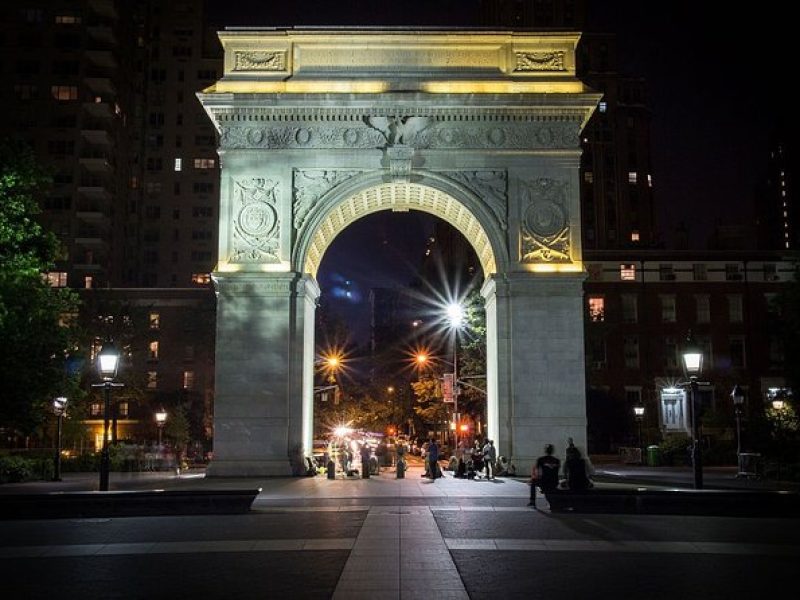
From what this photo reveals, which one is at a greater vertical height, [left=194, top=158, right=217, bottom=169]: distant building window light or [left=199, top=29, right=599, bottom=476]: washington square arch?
[left=194, top=158, right=217, bottom=169]: distant building window light

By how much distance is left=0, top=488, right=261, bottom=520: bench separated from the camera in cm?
1927

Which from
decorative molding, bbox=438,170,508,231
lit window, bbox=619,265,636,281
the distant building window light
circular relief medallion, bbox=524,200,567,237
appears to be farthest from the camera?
the distant building window light

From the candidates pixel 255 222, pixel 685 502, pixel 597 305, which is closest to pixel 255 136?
pixel 255 222

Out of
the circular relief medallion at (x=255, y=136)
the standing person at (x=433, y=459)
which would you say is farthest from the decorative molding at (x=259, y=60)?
the standing person at (x=433, y=459)

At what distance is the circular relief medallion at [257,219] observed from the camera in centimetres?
3500

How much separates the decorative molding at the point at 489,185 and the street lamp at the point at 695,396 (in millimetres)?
10971

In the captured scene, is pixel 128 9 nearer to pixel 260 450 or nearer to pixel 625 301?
pixel 625 301

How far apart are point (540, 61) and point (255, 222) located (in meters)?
13.3

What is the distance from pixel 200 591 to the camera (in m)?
11.0

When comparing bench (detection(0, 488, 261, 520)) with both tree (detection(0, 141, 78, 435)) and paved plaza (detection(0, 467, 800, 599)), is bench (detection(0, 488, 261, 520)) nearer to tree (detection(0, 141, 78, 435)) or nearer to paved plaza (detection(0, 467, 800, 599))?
paved plaza (detection(0, 467, 800, 599))

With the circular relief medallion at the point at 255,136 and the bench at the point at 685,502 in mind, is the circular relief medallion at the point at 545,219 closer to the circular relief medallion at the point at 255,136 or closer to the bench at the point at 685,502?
the circular relief medallion at the point at 255,136

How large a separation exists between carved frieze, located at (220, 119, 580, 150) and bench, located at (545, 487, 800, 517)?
19.1m

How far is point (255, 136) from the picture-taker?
35.7 m

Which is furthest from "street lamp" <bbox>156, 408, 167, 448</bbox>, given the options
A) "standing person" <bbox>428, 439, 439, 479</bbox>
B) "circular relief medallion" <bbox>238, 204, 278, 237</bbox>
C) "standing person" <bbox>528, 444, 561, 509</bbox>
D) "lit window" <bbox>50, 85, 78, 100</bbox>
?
"lit window" <bbox>50, 85, 78, 100</bbox>
